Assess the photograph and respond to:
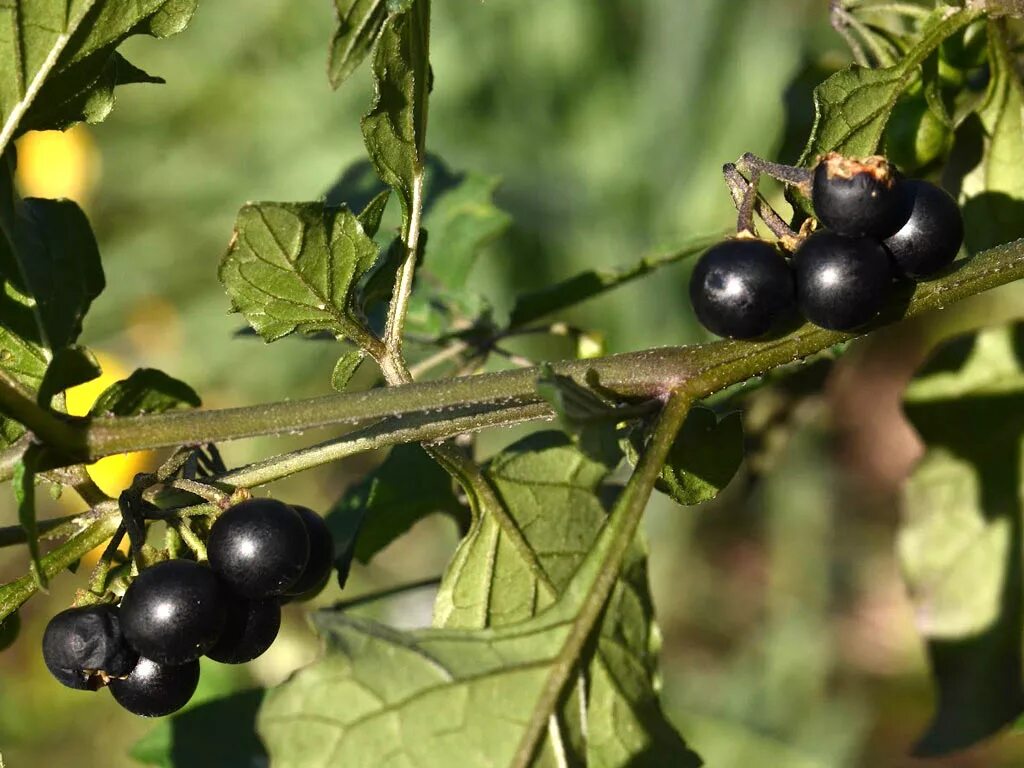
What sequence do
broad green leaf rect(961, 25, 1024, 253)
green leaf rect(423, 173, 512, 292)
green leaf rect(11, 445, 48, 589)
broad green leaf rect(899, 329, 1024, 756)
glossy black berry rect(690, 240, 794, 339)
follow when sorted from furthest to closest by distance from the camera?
green leaf rect(423, 173, 512, 292) < broad green leaf rect(899, 329, 1024, 756) < broad green leaf rect(961, 25, 1024, 253) < glossy black berry rect(690, 240, 794, 339) < green leaf rect(11, 445, 48, 589)

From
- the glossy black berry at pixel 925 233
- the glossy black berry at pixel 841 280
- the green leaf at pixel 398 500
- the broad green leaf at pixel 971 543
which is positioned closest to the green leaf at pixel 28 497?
the green leaf at pixel 398 500

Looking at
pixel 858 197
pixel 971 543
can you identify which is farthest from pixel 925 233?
pixel 971 543

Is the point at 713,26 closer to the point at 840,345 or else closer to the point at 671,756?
the point at 840,345

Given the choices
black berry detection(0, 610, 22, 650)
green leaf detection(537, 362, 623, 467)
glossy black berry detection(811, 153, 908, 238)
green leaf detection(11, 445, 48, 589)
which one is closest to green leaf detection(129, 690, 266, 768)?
black berry detection(0, 610, 22, 650)

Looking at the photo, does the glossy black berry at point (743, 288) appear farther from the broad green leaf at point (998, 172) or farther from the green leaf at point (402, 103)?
the broad green leaf at point (998, 172)

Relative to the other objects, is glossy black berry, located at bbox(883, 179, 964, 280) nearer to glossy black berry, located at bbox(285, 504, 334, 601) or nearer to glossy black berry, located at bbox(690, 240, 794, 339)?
glossy black berry, located at bbox(690, 240, 794, 339)

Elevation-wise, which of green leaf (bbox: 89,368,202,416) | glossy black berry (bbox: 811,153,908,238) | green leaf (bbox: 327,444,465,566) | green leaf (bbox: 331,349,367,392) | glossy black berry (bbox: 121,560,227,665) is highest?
glossy black berry (bbox: 811,153,908,238)
